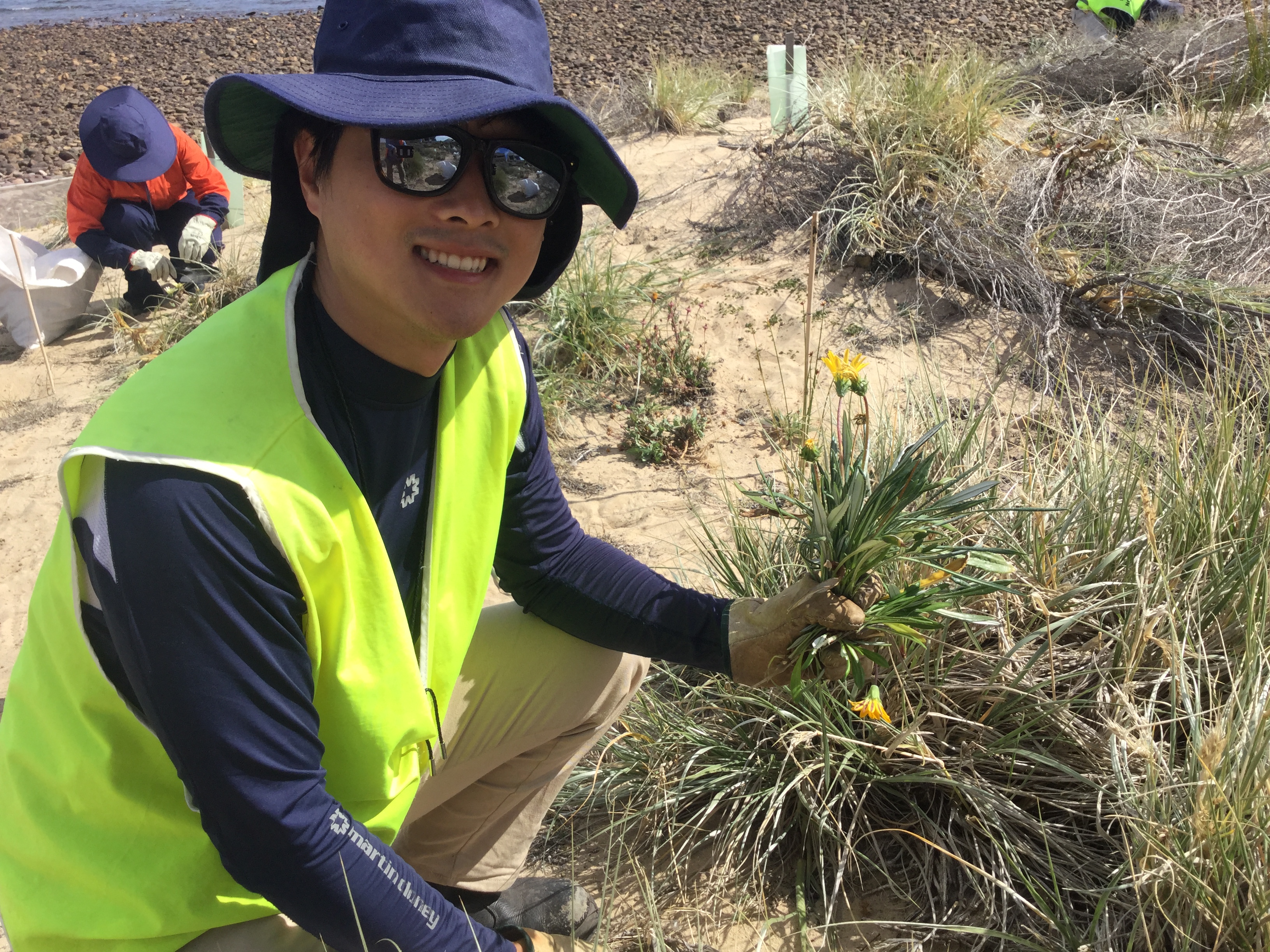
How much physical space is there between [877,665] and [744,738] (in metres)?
0.34

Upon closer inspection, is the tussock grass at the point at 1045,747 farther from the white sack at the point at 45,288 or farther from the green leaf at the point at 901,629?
the white sack at the point at 45,288

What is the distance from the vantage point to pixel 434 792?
1.99m

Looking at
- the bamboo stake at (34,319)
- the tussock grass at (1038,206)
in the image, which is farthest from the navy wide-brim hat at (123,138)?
the tussock grass at (1038,206)

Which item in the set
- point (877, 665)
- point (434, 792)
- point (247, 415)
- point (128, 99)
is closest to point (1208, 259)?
point (877, 665)

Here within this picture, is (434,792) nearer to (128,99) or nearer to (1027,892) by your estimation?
(1027,892)

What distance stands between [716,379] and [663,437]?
1.66ft

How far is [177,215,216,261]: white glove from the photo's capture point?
19.0 feet

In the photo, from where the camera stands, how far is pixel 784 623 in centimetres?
186

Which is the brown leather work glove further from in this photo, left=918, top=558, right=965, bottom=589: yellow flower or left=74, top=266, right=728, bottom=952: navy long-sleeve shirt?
left=74, top=266, right=728, bottom=952: navy long-sleeve shirt

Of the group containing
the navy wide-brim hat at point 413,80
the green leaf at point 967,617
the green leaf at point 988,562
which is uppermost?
the navy wide-brim hat at point 413,80

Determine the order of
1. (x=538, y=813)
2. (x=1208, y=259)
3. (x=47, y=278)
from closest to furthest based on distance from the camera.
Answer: (x=538, y=813) → (x=1208, y=259) → (x=47, y=278)

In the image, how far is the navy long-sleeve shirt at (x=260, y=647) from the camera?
3.90ft

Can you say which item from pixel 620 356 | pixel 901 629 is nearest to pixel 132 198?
pixel 620 356

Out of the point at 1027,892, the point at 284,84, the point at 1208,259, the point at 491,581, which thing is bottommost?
the point at 491,581
